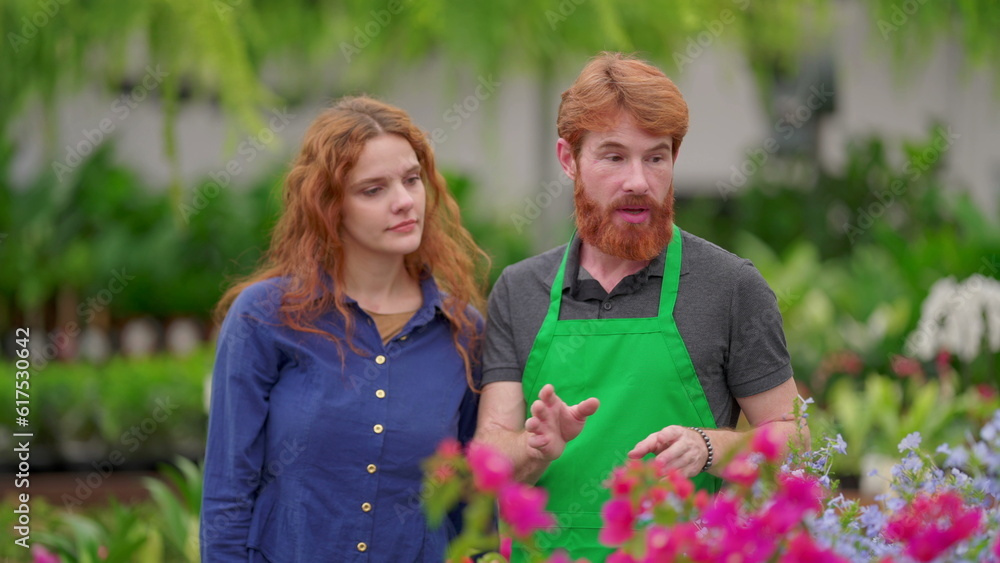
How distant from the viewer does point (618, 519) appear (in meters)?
1.26

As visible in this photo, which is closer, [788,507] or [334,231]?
[788,507]

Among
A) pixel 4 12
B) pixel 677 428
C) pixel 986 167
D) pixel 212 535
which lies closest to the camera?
pixel 677 428

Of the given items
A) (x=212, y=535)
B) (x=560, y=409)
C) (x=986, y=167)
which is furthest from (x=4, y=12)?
(x=986, y=167)

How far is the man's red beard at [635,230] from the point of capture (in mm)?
2047

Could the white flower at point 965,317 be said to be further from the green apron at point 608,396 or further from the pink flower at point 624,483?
the pink flower at point 624,483

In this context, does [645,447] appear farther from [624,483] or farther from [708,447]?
[624,483]

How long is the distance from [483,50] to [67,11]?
1447 millimetres

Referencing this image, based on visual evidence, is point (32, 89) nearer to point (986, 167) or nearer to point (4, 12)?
point (4, 12)

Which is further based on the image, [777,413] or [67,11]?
[67,11]

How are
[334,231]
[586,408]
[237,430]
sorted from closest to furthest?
[586,408], [237,430], [334,231]

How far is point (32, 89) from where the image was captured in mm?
4062

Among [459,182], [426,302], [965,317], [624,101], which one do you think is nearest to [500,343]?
[426,302]

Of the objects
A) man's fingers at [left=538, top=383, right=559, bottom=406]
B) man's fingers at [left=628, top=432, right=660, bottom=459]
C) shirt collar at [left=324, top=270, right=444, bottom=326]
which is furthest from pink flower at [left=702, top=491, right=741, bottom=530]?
shirt collar at [left=324, top=270, right=444, bottom=326]

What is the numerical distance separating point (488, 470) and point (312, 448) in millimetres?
1215
